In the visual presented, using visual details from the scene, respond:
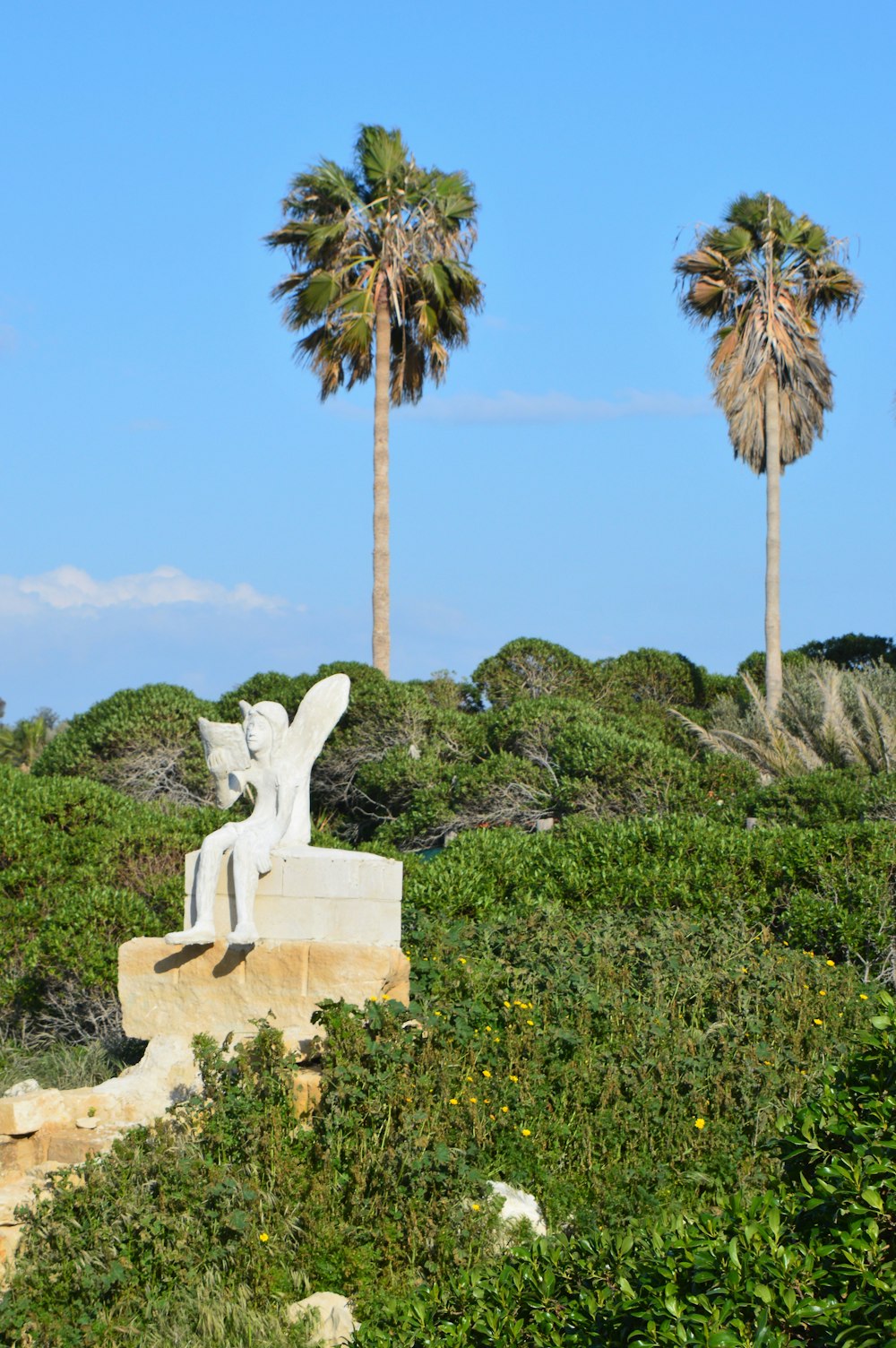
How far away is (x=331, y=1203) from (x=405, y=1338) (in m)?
2.33

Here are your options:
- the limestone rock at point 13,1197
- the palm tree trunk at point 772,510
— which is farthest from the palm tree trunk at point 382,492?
the limestone rock at point 13,1197

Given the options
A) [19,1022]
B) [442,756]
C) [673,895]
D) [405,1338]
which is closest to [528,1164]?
[405,1338]

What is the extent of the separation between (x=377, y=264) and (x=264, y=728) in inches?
584

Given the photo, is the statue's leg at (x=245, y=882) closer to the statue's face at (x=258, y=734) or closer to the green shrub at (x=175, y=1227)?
the statue's face at (x=258, y=734)

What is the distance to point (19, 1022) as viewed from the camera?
10.2 meters

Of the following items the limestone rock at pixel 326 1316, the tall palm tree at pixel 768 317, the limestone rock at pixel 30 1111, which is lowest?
the limestone rock at pixel 326 1316

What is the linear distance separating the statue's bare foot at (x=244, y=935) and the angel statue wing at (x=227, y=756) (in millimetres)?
868

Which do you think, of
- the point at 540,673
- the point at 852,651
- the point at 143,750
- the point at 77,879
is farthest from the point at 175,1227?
the point at 852,651

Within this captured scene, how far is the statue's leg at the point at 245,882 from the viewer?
305 inches

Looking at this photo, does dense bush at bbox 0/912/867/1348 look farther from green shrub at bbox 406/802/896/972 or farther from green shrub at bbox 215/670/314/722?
green shrub at bbox 215/670/314/722

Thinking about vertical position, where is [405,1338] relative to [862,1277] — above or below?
below

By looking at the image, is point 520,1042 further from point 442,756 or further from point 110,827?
point 442,756

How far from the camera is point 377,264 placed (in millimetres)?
21281

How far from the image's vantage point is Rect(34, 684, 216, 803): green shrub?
16859mm
